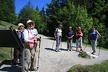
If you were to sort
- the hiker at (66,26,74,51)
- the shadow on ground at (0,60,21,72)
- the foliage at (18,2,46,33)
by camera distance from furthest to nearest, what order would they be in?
the foliage at (18,2,46,33) → the hiker at (66,26,74,51) → the shadow on ground at (0,60,21,72)

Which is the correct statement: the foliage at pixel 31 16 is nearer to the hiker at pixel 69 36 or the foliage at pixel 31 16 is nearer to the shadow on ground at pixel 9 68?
the hiker at pixel 69 36

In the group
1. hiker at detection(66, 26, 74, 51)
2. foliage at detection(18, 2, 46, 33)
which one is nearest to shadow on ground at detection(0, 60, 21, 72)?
hiker at detection(66, 26, 74, 51)

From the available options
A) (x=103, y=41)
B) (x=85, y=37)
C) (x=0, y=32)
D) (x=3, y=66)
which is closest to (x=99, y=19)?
(x=103, y=41)

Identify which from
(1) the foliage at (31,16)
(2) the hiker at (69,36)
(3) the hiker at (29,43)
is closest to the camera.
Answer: (3) the hiker at (29,43)

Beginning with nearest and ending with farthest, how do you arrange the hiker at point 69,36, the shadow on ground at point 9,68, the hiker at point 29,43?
1. the hiker at point 29,43
2. the shadow on ground at point 9,68
3. the hiker at point 69,36

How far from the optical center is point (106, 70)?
10.9 meters

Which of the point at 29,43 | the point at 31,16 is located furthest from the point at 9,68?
the point at 31,16

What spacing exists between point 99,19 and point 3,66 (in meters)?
30.5

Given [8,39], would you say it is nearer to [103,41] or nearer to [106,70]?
[106,70]

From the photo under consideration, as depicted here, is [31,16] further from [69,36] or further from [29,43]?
[29,43]

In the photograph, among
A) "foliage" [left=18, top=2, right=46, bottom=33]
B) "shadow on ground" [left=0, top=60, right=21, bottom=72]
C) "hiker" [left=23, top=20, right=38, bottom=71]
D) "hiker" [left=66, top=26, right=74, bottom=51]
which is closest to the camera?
"hiker" [left=23, top=20, right=38, bottom=71]

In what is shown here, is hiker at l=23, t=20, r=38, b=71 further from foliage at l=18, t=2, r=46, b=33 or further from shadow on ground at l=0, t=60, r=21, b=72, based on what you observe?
foliage at l=18, t=2, r=46, b=33

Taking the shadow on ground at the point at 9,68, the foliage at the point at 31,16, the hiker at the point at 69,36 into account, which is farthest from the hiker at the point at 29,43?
the foliage at the point at 31,16

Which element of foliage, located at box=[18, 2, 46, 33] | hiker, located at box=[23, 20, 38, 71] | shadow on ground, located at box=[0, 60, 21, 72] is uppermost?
foliage, located at box=[18, 2, 46, 33]
